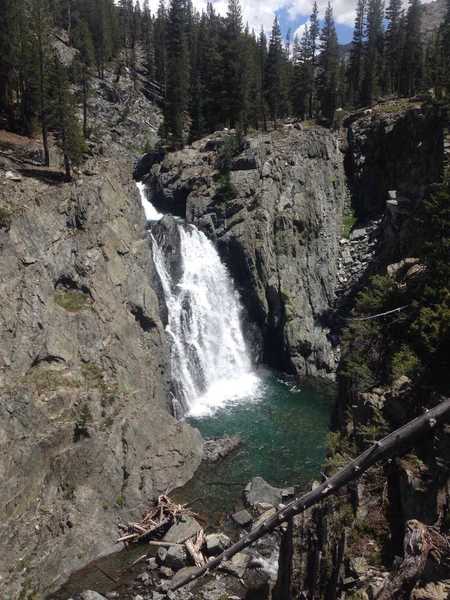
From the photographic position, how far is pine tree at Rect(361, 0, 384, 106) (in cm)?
6800

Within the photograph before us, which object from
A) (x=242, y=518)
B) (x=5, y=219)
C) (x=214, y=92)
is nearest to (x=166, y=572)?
(x=242, y=518)

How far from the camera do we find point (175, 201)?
5103cm

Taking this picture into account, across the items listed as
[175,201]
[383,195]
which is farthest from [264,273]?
[383,195]

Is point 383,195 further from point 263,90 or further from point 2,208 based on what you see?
point 2,208

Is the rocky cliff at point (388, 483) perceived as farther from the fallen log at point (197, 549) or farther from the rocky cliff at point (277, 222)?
the rocky cliff at point (277, 222)

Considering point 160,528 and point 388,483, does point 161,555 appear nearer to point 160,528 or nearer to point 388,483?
point 160,528

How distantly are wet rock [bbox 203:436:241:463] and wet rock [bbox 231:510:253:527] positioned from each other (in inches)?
220

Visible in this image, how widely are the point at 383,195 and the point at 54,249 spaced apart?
38362 millimetres

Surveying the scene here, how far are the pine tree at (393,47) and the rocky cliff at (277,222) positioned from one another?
33111mm

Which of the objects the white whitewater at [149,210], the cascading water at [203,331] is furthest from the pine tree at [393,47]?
the cascading water at [203,331]

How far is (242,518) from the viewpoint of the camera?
73.0 ft

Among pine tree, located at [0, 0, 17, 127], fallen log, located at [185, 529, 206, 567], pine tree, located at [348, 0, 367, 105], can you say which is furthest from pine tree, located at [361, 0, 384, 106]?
fallen log, located at [185, 529, 206, 567]

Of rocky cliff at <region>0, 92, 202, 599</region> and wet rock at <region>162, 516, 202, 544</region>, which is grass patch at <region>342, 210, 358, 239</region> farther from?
wet rock at <region>162, 516, 202, 544</region>

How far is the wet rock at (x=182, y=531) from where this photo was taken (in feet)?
68.7
